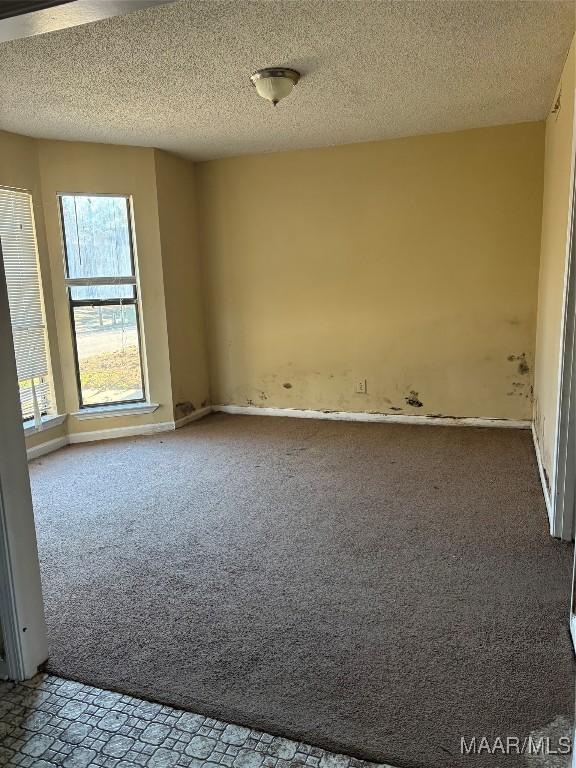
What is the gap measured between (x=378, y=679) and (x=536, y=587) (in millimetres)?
924

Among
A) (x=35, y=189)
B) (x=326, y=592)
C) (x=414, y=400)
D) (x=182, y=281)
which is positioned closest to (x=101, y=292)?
(x=182, y=281)

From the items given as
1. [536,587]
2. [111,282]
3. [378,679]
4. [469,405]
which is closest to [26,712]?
[378,679]

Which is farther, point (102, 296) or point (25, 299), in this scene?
point (102, 296)

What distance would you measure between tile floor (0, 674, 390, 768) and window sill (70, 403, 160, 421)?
10.3ft

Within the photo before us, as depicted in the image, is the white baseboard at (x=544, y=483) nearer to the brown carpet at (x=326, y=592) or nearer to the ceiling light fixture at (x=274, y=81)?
the brown carpet at (x=326, y=592)

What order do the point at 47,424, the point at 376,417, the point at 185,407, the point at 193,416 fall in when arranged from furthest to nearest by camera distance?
the point at 193,416 → the point at 185,407 → the point at 376,417 → the point at 47,424

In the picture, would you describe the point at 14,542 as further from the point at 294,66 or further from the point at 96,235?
the point at 96,235

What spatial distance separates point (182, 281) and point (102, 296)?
2.50ft

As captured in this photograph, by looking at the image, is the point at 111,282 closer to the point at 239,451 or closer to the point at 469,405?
the point at 239,451

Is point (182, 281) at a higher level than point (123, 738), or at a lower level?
higher

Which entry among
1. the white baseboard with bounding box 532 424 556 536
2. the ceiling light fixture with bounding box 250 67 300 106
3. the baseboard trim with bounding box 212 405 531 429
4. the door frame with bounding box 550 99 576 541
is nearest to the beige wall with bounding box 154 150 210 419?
the baseboard trim with bounding box 212 405 531 429

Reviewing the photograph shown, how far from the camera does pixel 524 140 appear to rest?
437 centimetres

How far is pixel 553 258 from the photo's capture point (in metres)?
3.46

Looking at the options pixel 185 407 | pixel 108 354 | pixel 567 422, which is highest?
pixel 108 354
